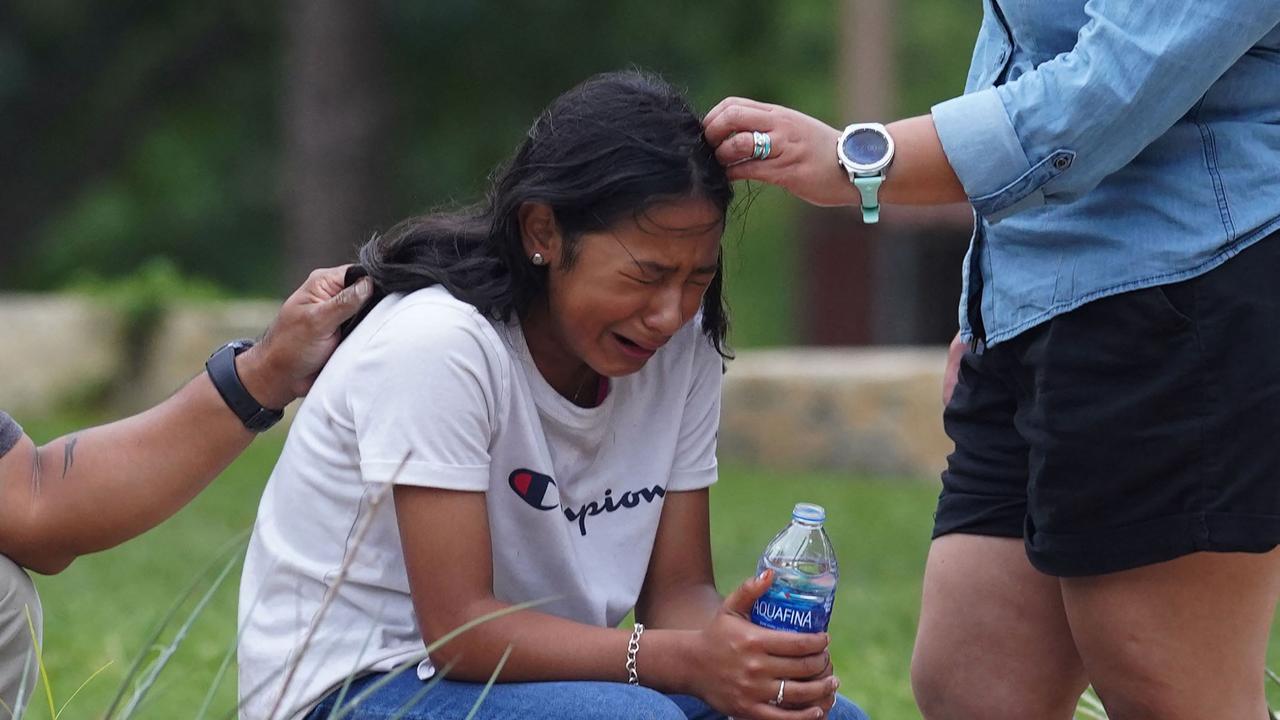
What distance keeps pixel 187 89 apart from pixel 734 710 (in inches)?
731

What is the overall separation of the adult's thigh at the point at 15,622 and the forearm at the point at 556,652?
0.55 meters

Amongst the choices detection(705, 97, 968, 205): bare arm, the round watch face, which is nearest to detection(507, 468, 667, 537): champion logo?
detection(705, 97, 968, 205): bare arm

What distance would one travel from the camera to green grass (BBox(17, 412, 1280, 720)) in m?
4.54

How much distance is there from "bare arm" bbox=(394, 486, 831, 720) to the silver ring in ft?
1.96

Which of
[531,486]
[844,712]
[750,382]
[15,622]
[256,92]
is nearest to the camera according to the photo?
[15,622]

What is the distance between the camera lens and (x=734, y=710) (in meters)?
2.39

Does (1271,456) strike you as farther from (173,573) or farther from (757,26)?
(757,26)

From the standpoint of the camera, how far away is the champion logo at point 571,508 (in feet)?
8.41

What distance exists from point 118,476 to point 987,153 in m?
1.32

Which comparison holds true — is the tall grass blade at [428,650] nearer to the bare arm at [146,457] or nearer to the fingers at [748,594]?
the fingers at [748,594]

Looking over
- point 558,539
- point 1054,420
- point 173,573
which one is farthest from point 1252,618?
point 173,573

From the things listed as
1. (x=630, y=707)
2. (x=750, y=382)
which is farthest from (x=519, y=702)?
(x=750, y=382)

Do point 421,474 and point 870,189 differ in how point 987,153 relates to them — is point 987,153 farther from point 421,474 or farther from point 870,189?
point 421,474

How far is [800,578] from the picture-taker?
7.88 ft
